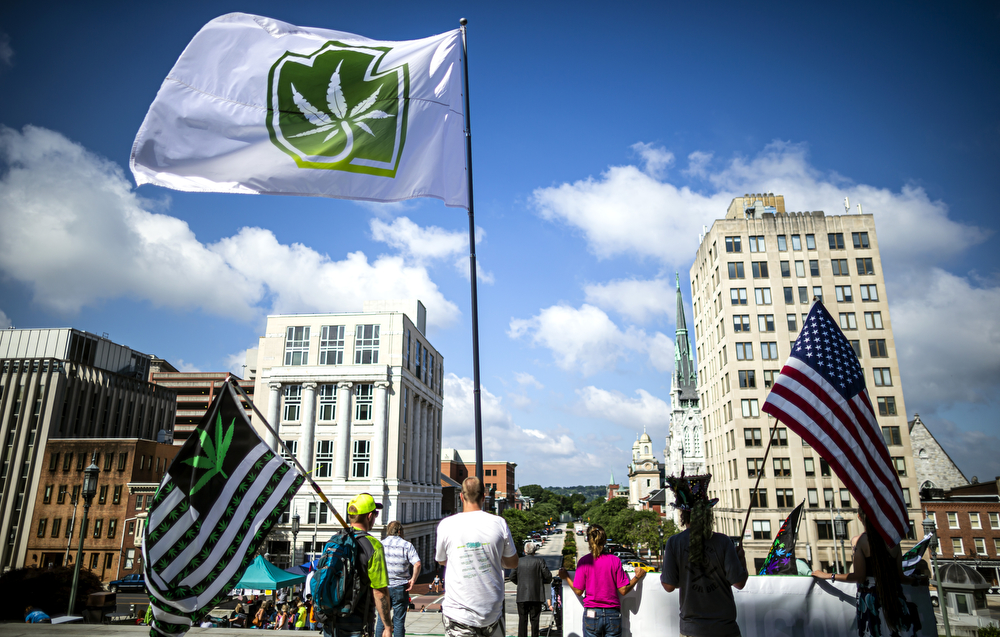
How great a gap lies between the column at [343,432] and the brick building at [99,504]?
1796 cm

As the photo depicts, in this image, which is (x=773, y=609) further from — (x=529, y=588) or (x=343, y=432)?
(x=343, y=432)

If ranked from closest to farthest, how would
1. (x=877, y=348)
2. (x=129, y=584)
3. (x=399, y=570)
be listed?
(x=399, y=570) < (x=129, y=584) < (x=877, y=348)

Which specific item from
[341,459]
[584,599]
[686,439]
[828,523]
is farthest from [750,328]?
[686,439]

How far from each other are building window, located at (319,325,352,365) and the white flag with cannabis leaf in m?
54.8

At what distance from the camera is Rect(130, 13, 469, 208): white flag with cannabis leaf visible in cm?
839

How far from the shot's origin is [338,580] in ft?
18.9

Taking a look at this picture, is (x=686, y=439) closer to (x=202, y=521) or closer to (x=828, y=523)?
(x=828, y=523)

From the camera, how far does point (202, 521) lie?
6.22 metres

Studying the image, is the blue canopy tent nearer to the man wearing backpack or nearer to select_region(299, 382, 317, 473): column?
the man wearing backpack

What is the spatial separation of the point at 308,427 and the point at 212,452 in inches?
2196

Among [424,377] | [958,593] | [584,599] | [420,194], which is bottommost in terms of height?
[958,593]

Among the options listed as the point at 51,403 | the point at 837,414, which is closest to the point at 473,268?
the point at 837,414

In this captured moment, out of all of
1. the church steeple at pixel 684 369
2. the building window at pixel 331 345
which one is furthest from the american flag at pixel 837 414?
the church steeple at pixel 684 369

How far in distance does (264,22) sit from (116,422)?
8350 cm
